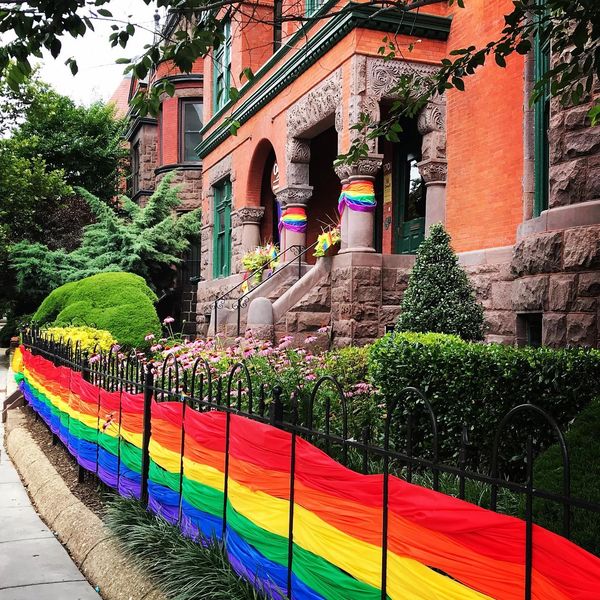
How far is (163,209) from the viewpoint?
2531 cm

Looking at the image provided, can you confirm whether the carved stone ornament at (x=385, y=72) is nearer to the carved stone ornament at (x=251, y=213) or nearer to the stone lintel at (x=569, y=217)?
the stone lintel at (x=569, y=217)

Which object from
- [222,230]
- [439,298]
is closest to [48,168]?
[222,230]

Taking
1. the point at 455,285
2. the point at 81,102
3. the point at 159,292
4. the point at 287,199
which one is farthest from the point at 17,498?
the point at 81,102

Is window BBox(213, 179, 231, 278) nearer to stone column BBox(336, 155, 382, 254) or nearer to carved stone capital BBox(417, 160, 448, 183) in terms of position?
stone column BBox(336, 155, 382, 254)

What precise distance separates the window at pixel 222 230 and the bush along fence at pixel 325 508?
14.1m

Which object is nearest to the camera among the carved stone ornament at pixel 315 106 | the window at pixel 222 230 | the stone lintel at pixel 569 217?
the stone lintel at pixel 569 217

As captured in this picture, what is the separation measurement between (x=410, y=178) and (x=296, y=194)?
93.7 inches

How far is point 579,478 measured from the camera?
145 inches

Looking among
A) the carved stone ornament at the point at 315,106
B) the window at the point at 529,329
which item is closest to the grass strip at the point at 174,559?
the window at the point at 529,329

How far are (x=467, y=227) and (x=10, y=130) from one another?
21.4 meters

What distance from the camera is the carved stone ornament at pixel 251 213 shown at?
18.1m

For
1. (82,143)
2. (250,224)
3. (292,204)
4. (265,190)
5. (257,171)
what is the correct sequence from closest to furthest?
(292,204) < (257,171) < (250,224) < (265,190) < (82,143)

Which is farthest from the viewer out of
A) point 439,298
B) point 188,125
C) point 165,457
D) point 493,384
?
point 188,125

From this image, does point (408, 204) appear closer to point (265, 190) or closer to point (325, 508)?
point (265, 190)
